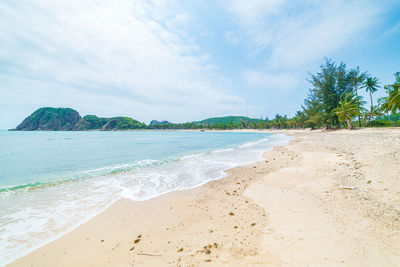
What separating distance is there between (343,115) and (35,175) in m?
52.4

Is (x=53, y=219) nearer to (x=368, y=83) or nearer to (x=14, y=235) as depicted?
(x=14, y=235)

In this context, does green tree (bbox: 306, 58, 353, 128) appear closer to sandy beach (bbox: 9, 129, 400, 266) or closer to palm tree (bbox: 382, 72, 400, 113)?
palm tree (bbox: 382, 72, 400, 113)

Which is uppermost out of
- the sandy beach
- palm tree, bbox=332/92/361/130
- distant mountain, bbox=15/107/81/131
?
distant mountain, bbox=15/107/81/131

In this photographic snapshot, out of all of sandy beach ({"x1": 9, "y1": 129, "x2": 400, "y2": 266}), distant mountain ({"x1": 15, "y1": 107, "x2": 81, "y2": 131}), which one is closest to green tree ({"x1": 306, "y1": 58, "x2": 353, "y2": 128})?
sandy beach ({"x1": 9, "y1": 129, "x2": 400, "y2": 266})

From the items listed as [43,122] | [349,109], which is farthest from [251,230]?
[43,122]

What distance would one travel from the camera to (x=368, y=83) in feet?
142

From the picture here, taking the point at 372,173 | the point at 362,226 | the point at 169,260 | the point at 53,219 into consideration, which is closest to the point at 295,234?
the point at 362,226

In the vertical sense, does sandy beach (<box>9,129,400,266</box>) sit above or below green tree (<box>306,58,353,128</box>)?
below

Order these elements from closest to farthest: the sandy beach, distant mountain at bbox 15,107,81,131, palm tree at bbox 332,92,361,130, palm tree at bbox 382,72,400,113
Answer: the sandy beach → palm tree at bbox 382,72,400,113 → palm tree at bbox 332,92,361,130 → distant mountain at bbox 15,107,81,131

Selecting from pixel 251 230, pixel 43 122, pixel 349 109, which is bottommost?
pixel 251 230

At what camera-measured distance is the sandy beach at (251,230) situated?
277cm

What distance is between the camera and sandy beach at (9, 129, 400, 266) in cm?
277

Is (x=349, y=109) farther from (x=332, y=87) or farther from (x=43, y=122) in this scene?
(x=43, y=122)

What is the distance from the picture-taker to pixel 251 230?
11.9ft
